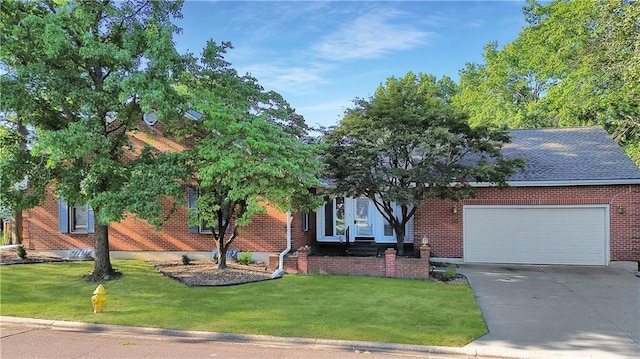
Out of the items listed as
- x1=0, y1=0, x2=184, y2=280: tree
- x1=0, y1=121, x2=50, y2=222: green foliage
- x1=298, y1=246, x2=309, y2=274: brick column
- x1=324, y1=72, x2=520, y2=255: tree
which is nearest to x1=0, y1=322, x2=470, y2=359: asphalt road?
x1=0, y1=0, x2=184, y2=280: tree

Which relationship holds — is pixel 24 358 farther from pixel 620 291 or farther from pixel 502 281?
pixel 620 291

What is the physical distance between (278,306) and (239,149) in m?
3.80

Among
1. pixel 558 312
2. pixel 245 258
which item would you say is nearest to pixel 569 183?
pixel 558 312

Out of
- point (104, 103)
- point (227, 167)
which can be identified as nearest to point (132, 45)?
point (104, 103)

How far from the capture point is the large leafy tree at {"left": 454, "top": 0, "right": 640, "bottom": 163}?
1630 centimetres

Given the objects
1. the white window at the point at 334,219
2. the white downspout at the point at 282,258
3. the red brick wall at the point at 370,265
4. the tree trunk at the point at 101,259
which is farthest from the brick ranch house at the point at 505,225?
→ the tree trunk at the point at 101,259

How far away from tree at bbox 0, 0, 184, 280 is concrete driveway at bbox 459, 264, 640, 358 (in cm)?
765

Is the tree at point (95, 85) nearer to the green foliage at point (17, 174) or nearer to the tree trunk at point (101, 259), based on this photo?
the tree trunk at point (101, 259)

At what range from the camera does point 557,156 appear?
16.3 m

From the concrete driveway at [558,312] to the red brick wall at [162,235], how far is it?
6.26 m

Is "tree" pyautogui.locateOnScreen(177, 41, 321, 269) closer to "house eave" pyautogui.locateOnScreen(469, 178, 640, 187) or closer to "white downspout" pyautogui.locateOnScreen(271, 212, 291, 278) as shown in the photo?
"white downspout" pyautogui.locateOnScreen(271, 212, 291, 278)

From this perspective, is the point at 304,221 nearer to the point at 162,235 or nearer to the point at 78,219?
the point at 162,235

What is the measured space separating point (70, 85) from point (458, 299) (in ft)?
33.8

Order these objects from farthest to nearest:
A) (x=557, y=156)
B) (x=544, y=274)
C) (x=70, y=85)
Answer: (x=557, y=156), (x=544, y=274), (x=70, y=85)
